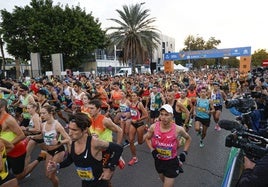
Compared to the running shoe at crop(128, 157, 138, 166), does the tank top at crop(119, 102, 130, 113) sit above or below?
above

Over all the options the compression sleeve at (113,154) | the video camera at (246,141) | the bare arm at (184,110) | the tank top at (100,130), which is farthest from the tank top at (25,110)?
the video camera at (246,141)

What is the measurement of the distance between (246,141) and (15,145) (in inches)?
135

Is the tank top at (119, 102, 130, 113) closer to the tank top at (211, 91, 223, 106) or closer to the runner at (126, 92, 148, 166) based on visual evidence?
the runner at (126, 92, 148, 166)

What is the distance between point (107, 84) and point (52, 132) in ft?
29.6

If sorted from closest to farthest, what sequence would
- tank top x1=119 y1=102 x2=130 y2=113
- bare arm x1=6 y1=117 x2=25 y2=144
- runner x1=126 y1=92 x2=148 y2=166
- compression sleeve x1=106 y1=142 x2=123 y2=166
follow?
compression sleeve x1=106 y1=142 x2=123 y2=166, bare arm x1=6 y1=117 x2=25 y2=144, runner x1=126 y1=92 x2=148 y2=166, tank top x1=119 y1=102 x2=130 y2=113

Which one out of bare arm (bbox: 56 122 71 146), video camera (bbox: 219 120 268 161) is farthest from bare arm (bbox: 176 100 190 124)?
video camera (bbox: 219 120 268 161)

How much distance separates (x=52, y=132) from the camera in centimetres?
450

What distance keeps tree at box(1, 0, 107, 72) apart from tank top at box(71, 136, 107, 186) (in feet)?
98.6

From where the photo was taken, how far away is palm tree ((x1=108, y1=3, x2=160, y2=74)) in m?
29.2

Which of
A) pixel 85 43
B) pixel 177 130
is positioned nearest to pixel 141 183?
pixel 177 130

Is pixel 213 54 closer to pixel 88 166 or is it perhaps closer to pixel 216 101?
pixel 216 101

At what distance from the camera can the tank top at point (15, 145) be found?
4070 mm

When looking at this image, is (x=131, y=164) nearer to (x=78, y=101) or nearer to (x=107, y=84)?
(x=78, y=101)

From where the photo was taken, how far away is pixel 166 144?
3.79 metres
